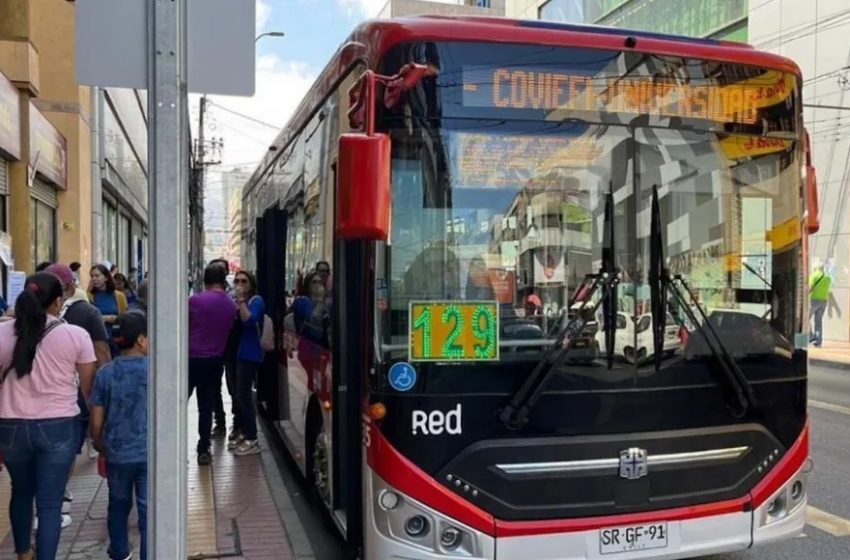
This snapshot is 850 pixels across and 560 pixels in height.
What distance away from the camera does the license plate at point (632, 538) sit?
12.3ft

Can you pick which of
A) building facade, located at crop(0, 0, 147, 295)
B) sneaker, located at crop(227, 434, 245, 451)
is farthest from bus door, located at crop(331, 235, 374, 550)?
building facade, located at crop(0, 0, 147, 295)

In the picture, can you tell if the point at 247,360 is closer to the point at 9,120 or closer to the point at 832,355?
the point at 9,120

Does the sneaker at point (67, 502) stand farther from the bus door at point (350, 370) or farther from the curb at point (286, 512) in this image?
the bus door at point (350, 370)

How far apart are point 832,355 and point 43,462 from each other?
14934mm

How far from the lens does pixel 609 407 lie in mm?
3805

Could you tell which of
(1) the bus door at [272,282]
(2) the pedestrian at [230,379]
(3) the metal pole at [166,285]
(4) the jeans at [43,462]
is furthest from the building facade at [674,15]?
(3) the metal pole at [166,285]

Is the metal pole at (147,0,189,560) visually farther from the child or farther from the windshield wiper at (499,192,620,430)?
the windshield wiper at (499,192,620,430)

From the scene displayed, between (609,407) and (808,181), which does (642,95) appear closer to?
(808,181)

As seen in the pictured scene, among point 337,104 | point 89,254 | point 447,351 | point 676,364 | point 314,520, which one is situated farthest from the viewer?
point 89,254

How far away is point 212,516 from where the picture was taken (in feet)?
18.1

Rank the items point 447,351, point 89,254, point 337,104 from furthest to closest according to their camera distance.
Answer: point 89,254 → point 337,104 → point 447,351

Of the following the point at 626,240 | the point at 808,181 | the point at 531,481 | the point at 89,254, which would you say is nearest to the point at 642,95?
the point at 626,240

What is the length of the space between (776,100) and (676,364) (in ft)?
5.03

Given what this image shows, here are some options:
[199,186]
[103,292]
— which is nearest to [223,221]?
[199,186]
